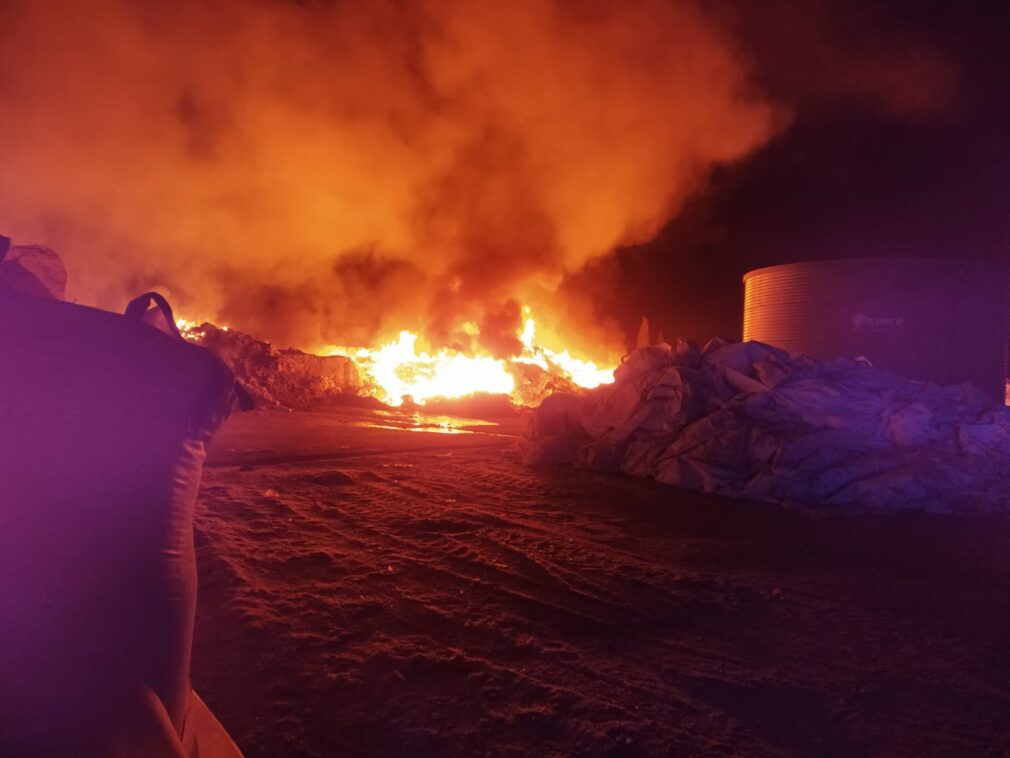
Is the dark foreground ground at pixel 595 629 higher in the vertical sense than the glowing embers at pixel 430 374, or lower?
lower

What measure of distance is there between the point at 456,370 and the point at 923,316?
518 inches

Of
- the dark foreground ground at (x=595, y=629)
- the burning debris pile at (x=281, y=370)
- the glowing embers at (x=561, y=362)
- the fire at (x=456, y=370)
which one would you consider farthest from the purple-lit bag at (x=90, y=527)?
the glowing embers at (x=561, y=362)

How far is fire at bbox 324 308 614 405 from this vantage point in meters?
19.7

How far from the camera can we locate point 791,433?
251 inches

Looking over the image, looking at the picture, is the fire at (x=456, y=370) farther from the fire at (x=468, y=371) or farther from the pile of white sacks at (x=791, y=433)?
the pile of white sacks at (x=791, y=433)

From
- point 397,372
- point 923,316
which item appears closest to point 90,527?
point 923,316

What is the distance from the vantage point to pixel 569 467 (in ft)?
24.8

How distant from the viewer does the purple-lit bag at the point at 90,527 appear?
0.98 meters

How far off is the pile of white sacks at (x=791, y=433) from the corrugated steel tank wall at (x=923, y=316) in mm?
3370

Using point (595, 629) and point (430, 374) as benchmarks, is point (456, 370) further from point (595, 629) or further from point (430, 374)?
point (595, 629)

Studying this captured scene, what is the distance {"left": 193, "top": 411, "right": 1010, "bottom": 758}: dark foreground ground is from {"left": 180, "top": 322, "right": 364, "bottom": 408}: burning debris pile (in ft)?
40.2

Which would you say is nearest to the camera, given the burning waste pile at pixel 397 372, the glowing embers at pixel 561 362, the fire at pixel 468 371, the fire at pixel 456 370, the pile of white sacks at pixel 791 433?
the pile of white sacks at pixel 791 433

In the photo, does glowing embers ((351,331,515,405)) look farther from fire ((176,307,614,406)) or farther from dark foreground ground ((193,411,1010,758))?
dark foreground ground ((193,411,1010,758))

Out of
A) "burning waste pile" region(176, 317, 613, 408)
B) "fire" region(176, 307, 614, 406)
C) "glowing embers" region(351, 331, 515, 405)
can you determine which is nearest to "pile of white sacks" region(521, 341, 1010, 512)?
"burning waste pile" region(176, 317, 613, 408)
